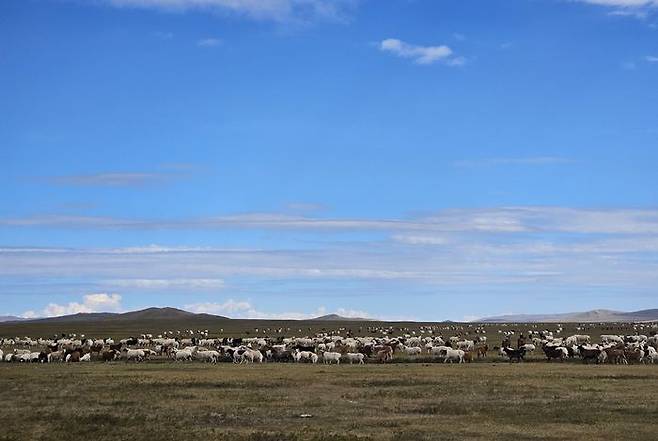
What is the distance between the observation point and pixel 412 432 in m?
21.4

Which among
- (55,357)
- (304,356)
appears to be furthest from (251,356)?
(55,357)

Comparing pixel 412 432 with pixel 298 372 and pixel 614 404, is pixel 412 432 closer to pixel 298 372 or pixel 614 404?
pixel 614 404

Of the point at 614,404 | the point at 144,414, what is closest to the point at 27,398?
the point at 144,414

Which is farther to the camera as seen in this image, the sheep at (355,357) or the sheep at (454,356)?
the sheep at (454,356)

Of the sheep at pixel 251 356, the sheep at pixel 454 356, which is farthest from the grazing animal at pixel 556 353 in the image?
the sheep at pixel 251 356

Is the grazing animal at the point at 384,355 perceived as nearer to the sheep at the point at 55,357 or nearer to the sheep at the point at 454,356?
the sheep at the point at 454,356

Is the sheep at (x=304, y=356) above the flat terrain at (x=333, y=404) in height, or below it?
above

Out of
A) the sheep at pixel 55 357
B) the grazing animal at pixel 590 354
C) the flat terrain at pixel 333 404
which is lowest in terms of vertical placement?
the flat terrain at pixel 333 404

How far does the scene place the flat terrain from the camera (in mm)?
21594

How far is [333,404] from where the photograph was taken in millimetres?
27188

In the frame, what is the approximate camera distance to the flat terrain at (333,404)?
2159cm

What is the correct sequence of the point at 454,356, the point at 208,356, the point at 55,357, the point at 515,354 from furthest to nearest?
the point at 55,357
the point at 208,356
the point at 515,354
the point at 454,356

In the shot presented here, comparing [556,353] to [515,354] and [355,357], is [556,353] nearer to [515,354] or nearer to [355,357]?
[515,354]

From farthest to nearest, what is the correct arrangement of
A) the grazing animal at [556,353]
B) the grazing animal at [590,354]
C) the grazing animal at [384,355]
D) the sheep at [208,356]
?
the sheep at [208,356] < the grazing animal at [556,353] < the grazing animal at [384,355] < the grazing animal at [590,354]
